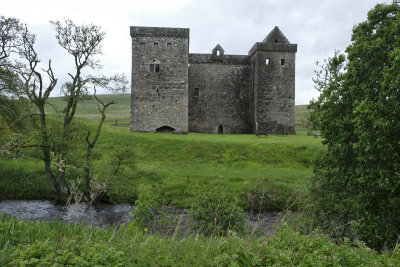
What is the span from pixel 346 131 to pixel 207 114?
37.7 metres

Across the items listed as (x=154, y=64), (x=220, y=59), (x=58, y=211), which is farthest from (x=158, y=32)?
(x=58, y=211)

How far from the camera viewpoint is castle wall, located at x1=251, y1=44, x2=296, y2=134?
47.8 meters

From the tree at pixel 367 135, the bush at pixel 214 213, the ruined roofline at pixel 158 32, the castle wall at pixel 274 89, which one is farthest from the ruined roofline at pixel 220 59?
the bush at pixel 214 213

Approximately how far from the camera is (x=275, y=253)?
6152 mm

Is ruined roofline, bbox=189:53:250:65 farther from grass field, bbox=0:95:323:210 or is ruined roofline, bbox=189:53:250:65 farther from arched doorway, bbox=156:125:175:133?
grass field, bbox=0:95:323:210

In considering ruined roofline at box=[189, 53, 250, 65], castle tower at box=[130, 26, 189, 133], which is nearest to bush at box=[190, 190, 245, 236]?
castle tower at box=[130, 26, 189, 133]

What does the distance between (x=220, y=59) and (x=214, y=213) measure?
1625 inches

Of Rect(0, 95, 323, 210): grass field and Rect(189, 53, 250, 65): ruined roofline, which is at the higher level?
Rect(189, 53, 250, 65): ruined roofline

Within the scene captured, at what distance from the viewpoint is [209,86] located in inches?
2020

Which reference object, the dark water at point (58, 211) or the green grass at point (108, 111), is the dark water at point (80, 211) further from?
the green grass at point (108, 111)

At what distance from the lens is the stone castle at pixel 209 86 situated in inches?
1697

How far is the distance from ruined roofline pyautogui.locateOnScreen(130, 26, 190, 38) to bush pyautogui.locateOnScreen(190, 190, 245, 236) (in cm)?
3296

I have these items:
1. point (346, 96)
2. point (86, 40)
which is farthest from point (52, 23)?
point (346, 96)

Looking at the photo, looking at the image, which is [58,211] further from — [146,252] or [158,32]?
[158,32]
